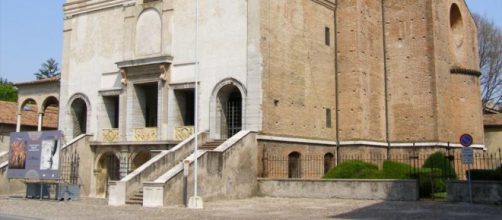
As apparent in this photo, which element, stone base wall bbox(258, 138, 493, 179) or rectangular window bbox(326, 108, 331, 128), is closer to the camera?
stone base wall bbox(258, 138, 493, 179)

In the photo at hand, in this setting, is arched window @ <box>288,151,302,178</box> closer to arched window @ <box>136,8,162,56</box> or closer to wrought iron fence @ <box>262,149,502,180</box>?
wrought iron fence @ <box>262,149,502,180</box>

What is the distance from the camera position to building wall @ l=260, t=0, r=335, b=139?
27219mm

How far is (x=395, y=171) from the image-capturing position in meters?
26.4

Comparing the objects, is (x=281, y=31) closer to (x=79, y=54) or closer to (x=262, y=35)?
(x=262, y=35)

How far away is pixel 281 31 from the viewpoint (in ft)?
93.0

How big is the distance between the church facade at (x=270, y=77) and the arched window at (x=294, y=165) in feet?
0.58

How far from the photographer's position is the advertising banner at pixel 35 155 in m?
25.1

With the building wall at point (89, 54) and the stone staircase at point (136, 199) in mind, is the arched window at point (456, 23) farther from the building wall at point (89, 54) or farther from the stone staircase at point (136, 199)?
the stone staircase at point (136, 199)

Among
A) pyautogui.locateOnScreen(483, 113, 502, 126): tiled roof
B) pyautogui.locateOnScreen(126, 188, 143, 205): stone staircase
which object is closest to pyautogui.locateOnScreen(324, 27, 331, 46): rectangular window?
pyautogui.locateOnScreen(126, 188, 143, 205): stone staircase

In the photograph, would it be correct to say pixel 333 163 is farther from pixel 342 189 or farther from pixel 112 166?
pixel 112 166

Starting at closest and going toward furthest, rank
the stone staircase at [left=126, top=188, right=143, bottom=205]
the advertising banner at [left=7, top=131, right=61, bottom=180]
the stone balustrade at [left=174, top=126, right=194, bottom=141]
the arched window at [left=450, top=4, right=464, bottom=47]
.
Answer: the stone staircase at [left=126, top=188, right=143, bottom=205] < the advertising banner at [left=7, top=131, right=61, bottom=180] < the stone balustrade at [left=174, top=126, right=194, bottom=141] < the arched window at [left=450, top=4, right=464, bottom=47]

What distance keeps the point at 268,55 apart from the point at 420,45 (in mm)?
10424

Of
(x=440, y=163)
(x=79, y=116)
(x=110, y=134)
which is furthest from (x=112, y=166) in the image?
(x=440, y=163)

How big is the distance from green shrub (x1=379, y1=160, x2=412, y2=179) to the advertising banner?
14.2 m
